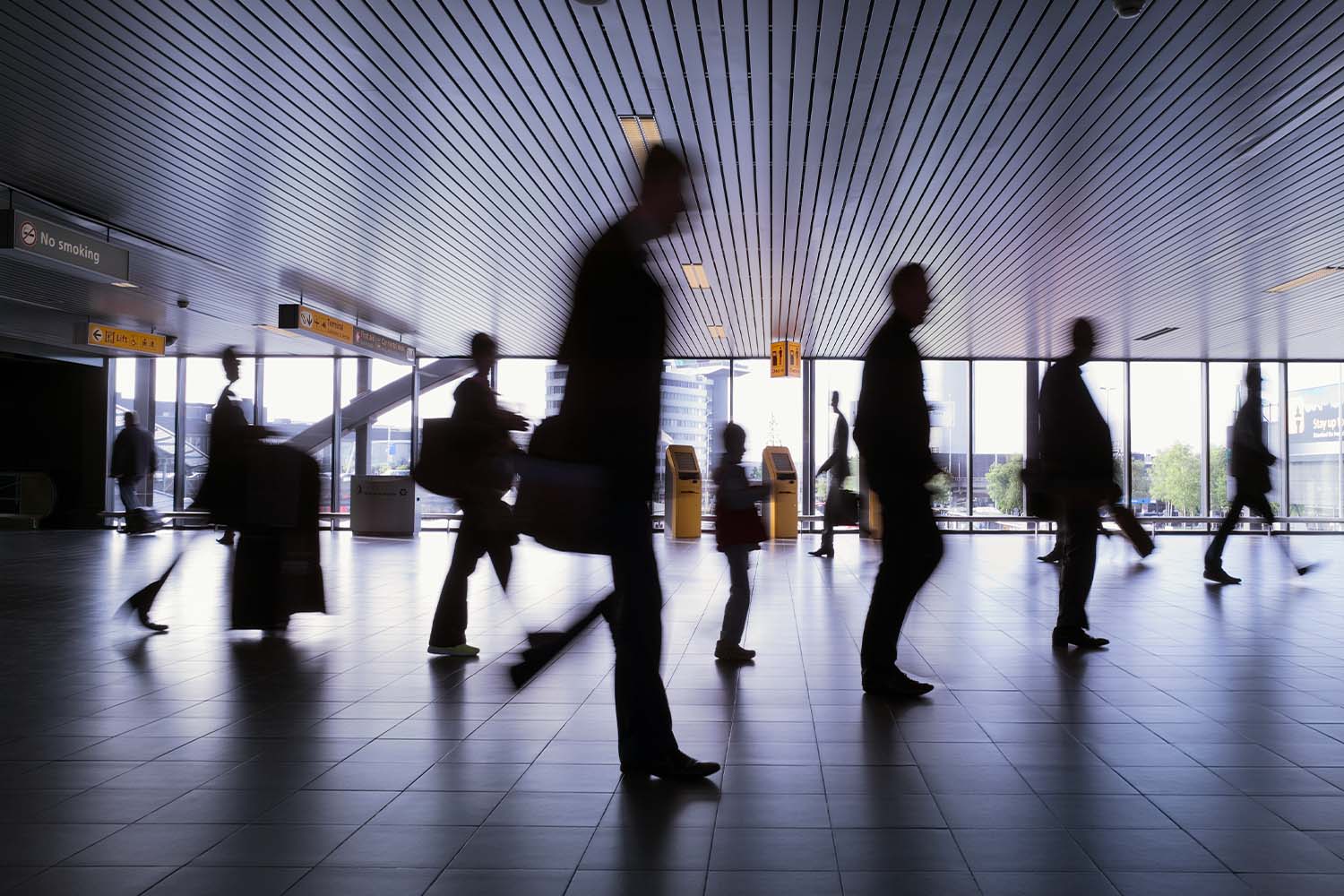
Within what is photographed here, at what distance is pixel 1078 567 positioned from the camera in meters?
5.10

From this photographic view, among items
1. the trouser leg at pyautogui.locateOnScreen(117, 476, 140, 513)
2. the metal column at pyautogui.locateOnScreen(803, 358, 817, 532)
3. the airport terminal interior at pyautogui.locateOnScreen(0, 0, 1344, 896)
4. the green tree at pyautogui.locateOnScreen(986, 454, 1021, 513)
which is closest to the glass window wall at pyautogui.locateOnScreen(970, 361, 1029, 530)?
the green tree at pyautogui.locateOnScreen(986, 454, 1021, 513)

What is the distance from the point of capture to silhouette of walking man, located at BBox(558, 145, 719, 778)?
2.61 m

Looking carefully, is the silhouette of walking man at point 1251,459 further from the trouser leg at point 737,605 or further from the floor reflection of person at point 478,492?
the floor reflection of person at point 478,492

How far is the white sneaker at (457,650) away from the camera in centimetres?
481

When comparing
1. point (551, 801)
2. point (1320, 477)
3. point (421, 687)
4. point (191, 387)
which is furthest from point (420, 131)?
point (1320, 477)

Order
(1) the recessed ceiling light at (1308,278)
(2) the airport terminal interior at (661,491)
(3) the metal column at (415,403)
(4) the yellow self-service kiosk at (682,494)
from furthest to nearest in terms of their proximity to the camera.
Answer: (3) the metal column at (415,403)
(4) the yellow self-service kiosk at (682,494)
(1) the recessed ceiling light at (1308,278)
(2) the airport terminal interior at (661,491)

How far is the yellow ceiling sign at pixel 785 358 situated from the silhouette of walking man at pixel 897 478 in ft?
36.9

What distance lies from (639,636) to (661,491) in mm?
4104

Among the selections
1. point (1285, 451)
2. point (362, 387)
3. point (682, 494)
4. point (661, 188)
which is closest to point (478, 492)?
point (661, 188)

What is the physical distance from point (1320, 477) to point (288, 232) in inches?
757

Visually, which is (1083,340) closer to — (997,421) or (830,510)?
(830,510)

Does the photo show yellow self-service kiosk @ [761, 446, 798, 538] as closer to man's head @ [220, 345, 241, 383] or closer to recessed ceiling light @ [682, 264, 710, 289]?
recessed ceiling light @ [682, 264, 710, 289]

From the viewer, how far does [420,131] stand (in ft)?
21.4

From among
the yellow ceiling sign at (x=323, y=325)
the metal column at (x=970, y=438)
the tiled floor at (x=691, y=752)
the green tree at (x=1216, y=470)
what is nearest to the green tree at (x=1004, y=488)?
the metal column at (x=970, y=438)
